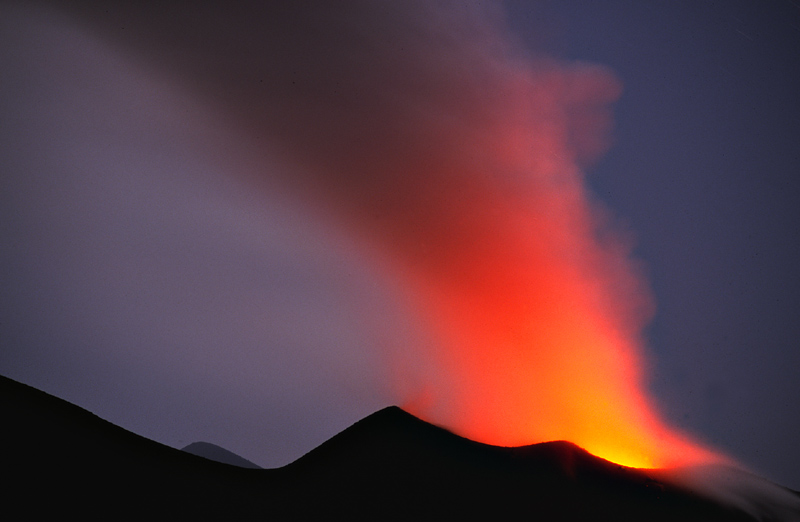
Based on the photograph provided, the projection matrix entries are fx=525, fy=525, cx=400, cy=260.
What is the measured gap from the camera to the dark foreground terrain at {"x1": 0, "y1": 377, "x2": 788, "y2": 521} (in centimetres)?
567

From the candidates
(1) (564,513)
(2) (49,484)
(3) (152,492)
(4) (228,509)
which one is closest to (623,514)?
(1) (564,513)

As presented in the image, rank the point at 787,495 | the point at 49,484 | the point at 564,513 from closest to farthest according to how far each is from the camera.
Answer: the point at 49,484 < the point at 564,513 < the point at 787,495

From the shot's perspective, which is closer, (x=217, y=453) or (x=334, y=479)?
(x=334, y=479)

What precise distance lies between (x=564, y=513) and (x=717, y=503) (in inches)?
101

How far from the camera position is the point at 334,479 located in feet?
22.0

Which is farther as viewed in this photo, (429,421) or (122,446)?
(429,421)

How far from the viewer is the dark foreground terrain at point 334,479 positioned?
5.67 m

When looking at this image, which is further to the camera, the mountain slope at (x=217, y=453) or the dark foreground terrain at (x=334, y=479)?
the mountain slope at (x=217, y=453)

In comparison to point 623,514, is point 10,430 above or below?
below

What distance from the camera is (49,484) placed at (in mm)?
5547

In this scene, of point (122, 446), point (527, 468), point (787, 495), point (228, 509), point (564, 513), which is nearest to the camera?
point (228, 509)

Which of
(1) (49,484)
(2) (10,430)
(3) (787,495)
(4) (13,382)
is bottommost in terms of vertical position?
(1) (49,484)

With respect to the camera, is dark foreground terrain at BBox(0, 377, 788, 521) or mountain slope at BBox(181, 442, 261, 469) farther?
mountain slope at BBox(181, 442, 261, 469)

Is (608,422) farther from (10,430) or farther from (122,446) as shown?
(10,430)
